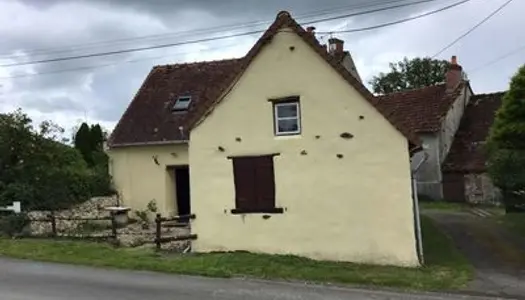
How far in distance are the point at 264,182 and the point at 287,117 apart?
78.3 inches

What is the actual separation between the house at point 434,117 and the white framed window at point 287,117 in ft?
59.8

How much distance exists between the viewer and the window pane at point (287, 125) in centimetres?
1852

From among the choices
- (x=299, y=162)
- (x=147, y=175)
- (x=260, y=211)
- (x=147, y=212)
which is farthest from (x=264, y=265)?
(x=147, y=175)

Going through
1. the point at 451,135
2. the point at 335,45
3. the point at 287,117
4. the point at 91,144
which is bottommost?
the point at 287,117

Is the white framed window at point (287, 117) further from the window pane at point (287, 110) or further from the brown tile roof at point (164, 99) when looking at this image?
the brown tile roof at point (164, 99)

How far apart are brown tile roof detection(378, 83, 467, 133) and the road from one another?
986 inches

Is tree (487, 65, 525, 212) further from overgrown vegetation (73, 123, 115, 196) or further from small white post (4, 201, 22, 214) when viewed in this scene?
overgrown vegetation (73, 123, 115, 196)

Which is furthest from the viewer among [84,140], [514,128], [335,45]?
[84,140]

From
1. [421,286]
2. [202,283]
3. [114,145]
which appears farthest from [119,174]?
[421,286]

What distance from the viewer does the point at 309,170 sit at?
59.8 ft

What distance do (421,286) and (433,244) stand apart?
22.1 feet

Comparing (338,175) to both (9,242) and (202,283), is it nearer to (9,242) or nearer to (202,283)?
(202,283)

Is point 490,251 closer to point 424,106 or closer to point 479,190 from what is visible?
point 479,190

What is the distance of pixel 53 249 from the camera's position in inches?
755
